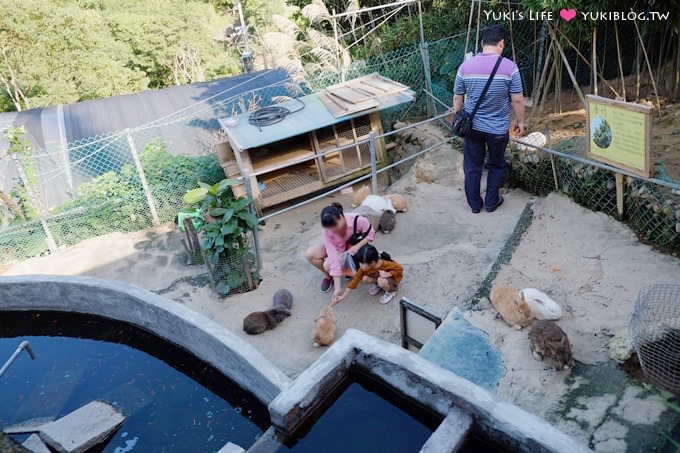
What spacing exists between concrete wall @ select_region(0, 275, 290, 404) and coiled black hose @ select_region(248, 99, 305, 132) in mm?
3467

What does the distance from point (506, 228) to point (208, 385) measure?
3.52m

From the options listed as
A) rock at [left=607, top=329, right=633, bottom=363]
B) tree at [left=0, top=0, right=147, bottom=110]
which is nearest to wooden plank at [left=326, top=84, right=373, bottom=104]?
rock at [left=607, top=329, right=633, bottom=363]

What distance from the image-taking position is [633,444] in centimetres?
280

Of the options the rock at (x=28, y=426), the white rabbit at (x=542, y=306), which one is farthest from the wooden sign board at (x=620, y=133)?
the rock at (x=28, y=426)

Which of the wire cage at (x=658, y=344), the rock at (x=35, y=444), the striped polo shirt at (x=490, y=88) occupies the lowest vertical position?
the rock at (x=35, y=444)

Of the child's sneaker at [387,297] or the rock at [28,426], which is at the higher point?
the child's sneaker at [387,297]

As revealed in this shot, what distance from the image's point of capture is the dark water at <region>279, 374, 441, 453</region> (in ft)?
9.18

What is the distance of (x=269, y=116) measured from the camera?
327 inches

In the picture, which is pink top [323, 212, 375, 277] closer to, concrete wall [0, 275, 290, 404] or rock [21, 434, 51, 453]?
concrete wall [0, 275, 290, 404]

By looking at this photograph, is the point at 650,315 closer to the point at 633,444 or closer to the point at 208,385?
the point at 633,444

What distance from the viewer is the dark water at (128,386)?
4523 mm

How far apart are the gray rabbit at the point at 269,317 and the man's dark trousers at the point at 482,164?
248 centimetres

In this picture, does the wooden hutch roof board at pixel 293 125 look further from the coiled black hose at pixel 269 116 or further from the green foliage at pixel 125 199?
the green foliage at pixel 125 199

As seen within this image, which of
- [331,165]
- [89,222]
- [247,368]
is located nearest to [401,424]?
[247,368]
